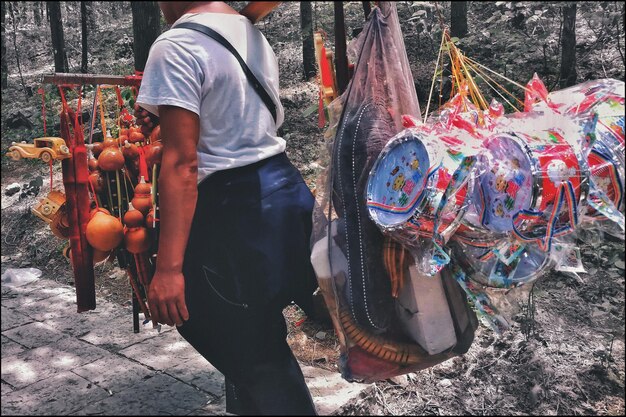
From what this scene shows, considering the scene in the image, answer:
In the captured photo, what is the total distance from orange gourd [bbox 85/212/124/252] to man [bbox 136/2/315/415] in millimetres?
366

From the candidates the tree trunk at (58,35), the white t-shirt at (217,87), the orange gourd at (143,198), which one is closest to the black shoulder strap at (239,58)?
the white t-shirt at (217,87)

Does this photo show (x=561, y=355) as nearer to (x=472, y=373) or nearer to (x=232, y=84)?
(x=472, y=373)

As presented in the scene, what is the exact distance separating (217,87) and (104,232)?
2.44 feet

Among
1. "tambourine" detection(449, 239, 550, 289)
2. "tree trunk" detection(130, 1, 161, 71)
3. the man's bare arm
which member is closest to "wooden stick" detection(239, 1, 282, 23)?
the man's bare arm

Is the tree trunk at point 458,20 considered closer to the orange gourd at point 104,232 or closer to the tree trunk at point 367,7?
the tree trunk at point 367,7

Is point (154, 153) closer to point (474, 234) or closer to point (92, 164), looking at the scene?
point (92, 164)

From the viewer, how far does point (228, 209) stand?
205 cm

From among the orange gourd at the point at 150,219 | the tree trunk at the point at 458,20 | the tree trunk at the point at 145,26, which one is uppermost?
the tree trunk at the point at 458,20

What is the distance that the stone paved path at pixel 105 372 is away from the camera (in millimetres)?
2537

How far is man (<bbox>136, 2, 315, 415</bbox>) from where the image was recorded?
6.23ft

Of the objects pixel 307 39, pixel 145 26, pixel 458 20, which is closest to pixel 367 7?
pixel 145 26

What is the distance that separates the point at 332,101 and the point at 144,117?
0.73m

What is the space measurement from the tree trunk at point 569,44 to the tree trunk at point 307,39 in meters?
3.64

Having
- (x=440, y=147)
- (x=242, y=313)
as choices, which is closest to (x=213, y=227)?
(x=242, y=313)
